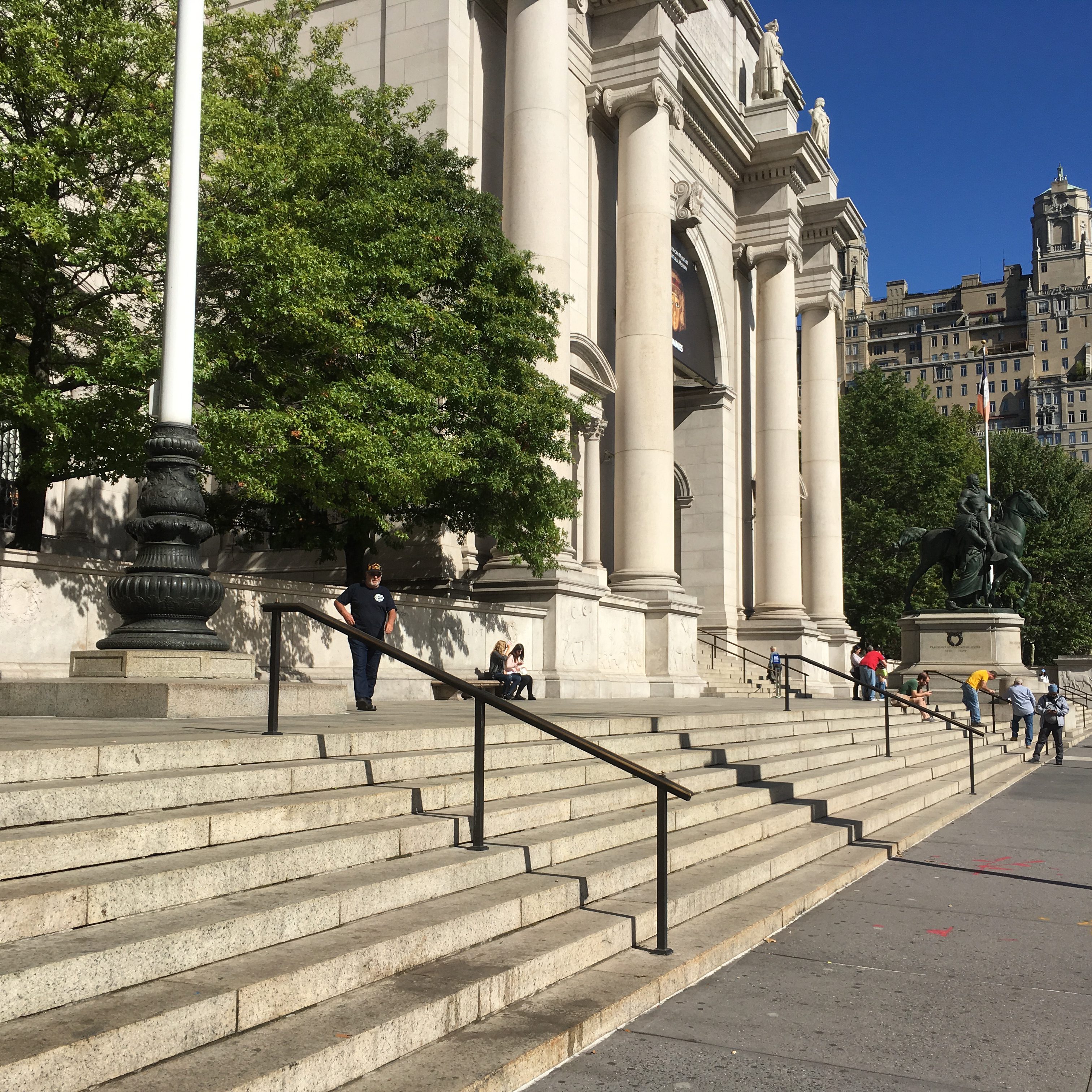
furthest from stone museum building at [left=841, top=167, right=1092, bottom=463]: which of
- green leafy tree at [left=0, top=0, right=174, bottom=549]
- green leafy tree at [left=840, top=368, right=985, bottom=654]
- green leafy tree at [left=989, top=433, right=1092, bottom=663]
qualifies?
green leafy tree at [left=0, top=0, right=174, bottom=549]

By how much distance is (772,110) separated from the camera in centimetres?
3969

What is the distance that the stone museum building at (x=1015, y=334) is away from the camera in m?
143

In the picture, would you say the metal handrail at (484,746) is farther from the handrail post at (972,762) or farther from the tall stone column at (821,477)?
the tall stone column at (821,477)

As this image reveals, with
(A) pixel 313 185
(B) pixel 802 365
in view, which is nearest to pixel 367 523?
(A) pixel 313 185

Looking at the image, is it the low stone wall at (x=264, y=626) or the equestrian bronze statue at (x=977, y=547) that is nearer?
the low stone wall at (x=264, y=626)

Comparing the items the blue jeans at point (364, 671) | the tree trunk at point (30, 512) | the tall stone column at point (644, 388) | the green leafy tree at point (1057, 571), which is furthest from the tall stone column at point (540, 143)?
the green leafy tree at point (1057, 571)

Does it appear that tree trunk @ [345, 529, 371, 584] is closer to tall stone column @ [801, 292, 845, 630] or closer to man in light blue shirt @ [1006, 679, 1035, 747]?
man in light blue shirt @ [1006, 679, 1035, 747]

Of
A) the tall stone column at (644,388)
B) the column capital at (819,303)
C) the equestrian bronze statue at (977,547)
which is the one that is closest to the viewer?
the tall stone column at (644,388)

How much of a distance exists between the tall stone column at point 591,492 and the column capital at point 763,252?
15421mm

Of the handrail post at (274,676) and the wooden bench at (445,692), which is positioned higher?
the handrail post at (274,676)

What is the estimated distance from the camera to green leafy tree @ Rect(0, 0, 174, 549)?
13.4m

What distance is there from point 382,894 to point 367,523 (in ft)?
45.0

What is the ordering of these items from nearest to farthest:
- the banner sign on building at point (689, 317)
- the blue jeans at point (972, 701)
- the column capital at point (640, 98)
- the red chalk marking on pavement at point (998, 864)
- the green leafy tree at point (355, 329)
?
1. the red chalk marking on pavement at point (998, 864)
2. the green leafy tree at point (355, 329)
3. the blue jeans at point (972, 701)
4. the column capital at point (640, 98)
5. the banner sign on building at point (689, 317)

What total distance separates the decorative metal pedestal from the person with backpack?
738 inches
